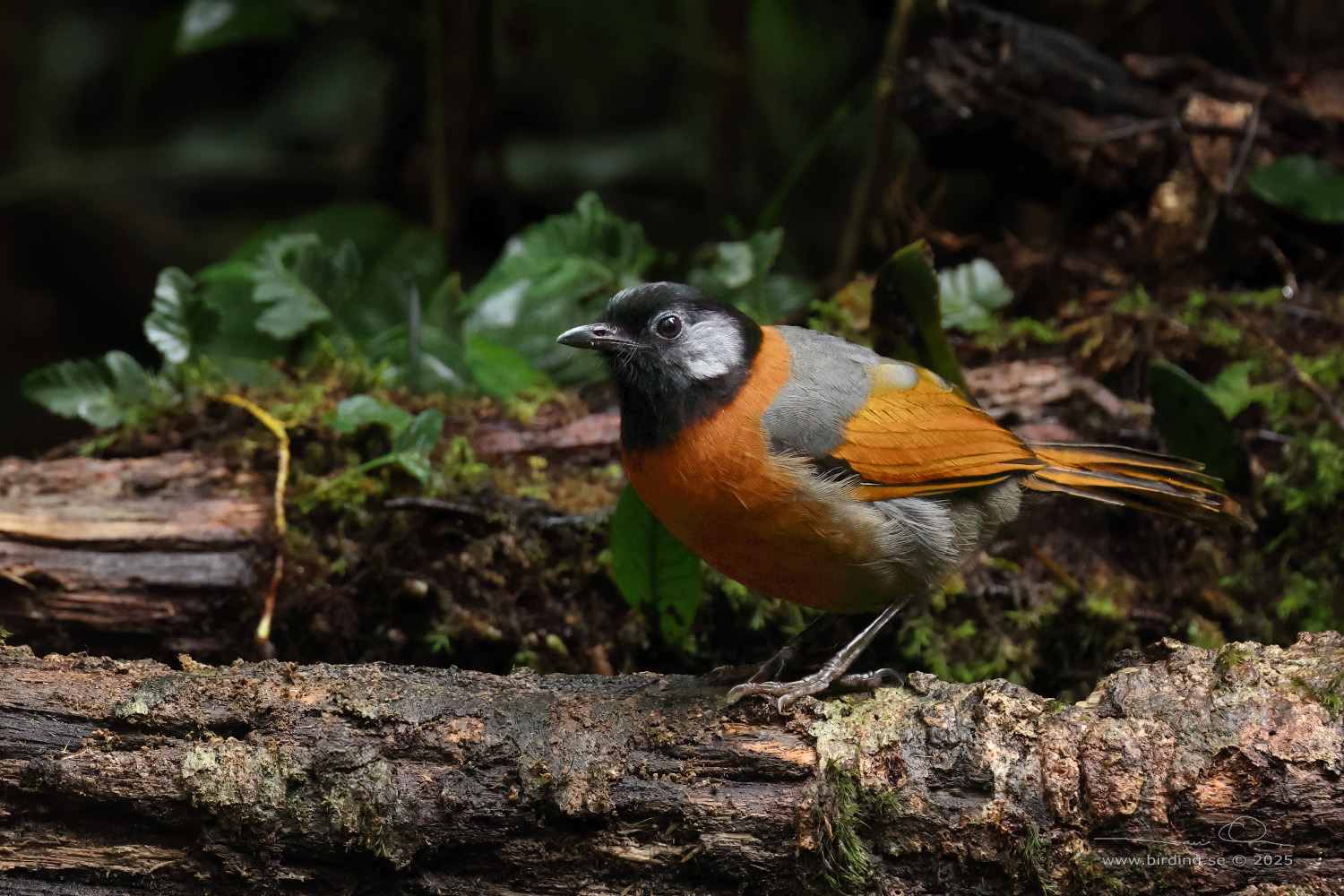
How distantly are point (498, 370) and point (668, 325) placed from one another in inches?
65.4

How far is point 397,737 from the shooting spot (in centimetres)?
231

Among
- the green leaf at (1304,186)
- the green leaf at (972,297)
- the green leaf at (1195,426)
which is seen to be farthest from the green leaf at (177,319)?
the green leaf at (1304,186)

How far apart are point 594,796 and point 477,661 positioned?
4.36 feet

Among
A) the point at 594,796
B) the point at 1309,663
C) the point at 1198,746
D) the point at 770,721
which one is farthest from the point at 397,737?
the point at 1309,663

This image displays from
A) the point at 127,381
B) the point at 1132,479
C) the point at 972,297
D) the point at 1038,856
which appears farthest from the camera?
the point at 972,297

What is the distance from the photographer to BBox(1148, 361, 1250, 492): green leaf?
3330 mm

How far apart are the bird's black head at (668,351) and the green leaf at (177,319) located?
181 centimetres

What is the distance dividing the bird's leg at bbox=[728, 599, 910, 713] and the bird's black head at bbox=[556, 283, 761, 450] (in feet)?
2.20

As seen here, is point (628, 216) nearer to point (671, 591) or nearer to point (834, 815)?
point (671, 591)

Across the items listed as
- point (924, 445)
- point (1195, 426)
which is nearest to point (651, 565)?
point (924, 445)

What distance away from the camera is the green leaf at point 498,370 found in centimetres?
420

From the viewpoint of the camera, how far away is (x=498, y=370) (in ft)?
14.0

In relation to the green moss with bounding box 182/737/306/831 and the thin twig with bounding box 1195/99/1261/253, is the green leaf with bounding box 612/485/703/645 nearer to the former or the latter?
the green moss with bounding box 182/737/306/831

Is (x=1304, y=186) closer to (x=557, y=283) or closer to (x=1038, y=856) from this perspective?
(x=557, y=283)
